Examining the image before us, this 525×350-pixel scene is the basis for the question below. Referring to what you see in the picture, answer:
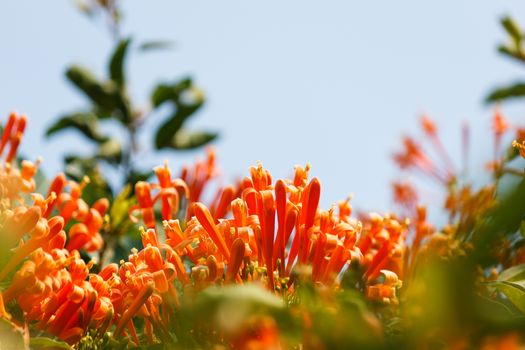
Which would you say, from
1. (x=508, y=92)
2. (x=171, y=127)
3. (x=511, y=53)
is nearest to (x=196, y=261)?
(x=171, y=127)

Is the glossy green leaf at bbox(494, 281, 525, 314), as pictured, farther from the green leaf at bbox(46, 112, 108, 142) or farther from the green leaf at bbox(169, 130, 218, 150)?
the green leaf at bbox(46, 112, 108, 142)

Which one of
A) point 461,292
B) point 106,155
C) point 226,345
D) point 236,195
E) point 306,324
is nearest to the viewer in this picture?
point 461,292

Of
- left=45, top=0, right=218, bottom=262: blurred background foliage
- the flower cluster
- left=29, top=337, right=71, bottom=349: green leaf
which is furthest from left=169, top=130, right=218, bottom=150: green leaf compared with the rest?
left=29, top=337, right=71, bottom=349: green leaf

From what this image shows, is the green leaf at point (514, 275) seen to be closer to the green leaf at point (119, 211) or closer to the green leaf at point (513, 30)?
the green leaf at point (119, 211)

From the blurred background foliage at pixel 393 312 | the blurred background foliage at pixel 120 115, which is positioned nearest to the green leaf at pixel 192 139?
the blurred background foliage at pixel 120 115

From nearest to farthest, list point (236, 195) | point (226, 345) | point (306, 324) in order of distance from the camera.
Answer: point (306, 324), point (226, 345), point (236, 195)

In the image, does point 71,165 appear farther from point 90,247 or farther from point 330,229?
point 330,229

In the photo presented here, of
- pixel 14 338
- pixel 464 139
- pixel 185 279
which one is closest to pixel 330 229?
pixel 185 279
